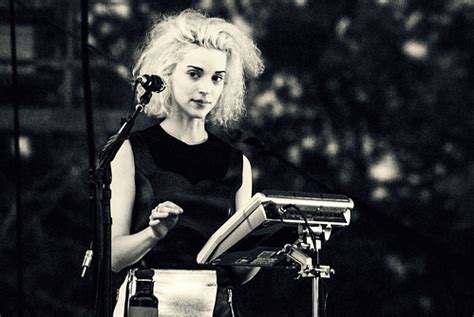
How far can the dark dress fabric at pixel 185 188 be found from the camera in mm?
4492

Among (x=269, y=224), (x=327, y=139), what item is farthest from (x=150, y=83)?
(x=327, y=139)

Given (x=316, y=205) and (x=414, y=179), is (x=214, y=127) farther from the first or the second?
(x=316, y=205)

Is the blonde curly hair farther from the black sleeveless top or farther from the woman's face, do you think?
the black sleeveless top

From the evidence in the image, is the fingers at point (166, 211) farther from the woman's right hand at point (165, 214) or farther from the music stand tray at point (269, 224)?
the music stand tray at point (269, 224)

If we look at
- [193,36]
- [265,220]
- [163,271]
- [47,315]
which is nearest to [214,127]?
[193,36]

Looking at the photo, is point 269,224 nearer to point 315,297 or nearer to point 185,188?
point 315,297

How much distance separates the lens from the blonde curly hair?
15.6 feet

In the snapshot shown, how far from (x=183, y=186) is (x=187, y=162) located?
0.39ft

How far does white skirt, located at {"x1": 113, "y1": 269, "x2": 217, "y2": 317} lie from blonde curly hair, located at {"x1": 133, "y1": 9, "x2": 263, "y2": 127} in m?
0.81

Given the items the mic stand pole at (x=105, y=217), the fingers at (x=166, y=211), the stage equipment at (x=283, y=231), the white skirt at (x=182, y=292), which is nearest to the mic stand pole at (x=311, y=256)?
the stage equipment at (x=283, y=231)

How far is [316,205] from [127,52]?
172 cm

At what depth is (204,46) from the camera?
4797 millimetres

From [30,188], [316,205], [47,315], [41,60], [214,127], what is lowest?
[47,315]

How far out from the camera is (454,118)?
4945 mm
